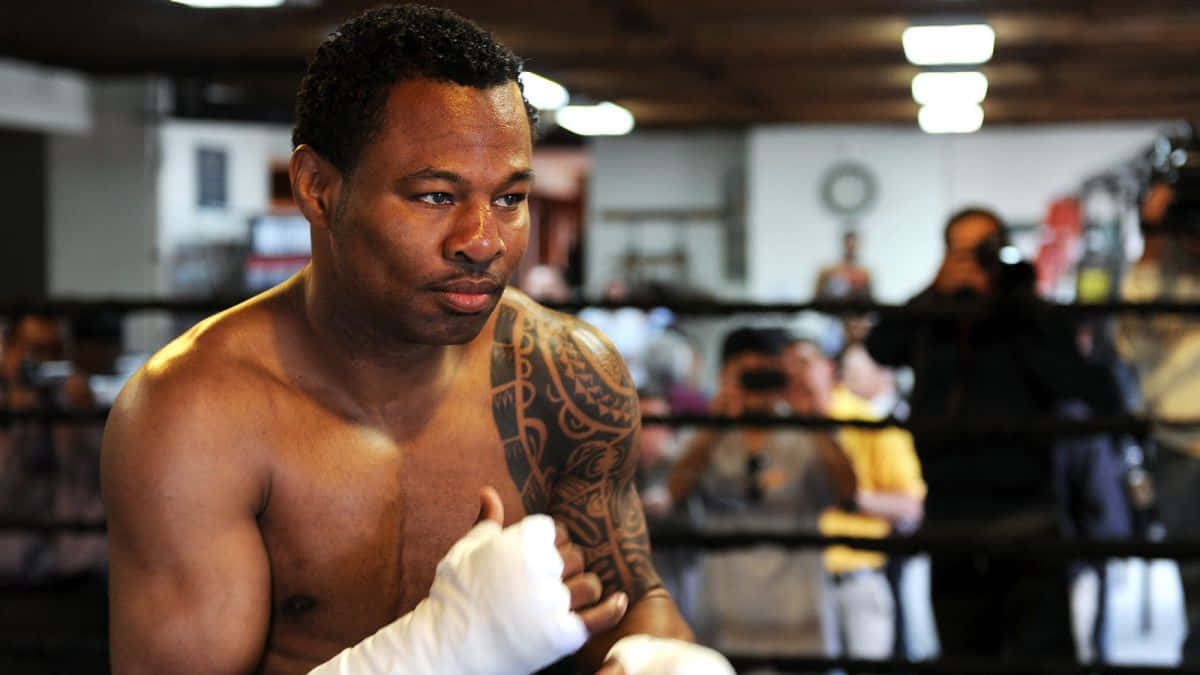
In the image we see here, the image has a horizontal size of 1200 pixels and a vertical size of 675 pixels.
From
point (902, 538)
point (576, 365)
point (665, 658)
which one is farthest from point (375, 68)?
point (902, 538)

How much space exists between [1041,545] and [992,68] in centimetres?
504

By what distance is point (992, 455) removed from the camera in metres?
2.53

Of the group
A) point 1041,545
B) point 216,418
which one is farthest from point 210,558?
point 1041,545

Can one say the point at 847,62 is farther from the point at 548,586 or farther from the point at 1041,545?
the point at 548,586

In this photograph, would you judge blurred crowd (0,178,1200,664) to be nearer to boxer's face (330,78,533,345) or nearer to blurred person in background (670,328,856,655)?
blurred person in background (670,328,856,655)

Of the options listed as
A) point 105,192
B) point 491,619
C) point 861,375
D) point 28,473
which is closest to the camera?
point 491,619

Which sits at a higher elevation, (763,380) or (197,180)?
(197,180)

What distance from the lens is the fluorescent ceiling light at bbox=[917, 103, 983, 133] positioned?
818 cm

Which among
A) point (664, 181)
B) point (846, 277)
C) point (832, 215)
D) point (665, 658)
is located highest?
point (664, 181)

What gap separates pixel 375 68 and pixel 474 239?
0.18m

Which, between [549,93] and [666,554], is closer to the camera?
[666,554]

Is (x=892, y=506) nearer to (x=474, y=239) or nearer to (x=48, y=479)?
(x=48, y=479)

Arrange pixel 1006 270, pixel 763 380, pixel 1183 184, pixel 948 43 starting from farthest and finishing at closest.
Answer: pixel 948 43
pixel 763 380
pixel 1183 184
pixel 1006 270

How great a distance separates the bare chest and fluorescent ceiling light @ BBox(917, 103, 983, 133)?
23.5ft
